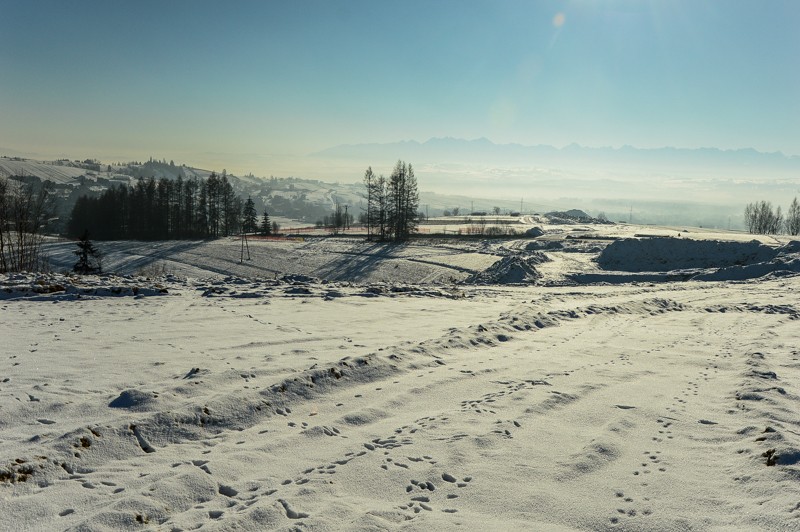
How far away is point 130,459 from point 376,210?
72.0 m

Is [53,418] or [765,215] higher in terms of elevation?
[765,215]

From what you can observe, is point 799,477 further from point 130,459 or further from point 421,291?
point 421,291

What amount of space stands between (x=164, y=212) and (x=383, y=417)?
97.4 metres

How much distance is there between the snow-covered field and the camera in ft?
15.1

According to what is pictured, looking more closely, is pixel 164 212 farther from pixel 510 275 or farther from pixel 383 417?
pixel 383 417

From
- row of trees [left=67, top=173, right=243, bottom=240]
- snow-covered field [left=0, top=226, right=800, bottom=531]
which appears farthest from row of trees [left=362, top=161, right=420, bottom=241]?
snow-covered field [left=0, top=226, right=800, bottom=531]

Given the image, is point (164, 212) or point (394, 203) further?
point (164, 212)

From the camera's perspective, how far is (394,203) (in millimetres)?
76438

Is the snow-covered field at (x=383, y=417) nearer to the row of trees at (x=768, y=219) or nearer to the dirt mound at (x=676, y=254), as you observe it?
the dirt mound at (x=676, y=254)

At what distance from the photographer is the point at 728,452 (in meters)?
5.91

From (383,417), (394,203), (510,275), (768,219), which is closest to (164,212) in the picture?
Result: (394,203)

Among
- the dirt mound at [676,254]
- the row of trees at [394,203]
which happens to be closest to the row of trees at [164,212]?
the row of trees at [394,203]

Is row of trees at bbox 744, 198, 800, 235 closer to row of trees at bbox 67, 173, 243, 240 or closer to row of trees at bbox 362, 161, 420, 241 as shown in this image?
row of trees at bbox 362, 161, 420, 241

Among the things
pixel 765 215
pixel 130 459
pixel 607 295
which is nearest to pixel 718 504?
pixel 130 459
